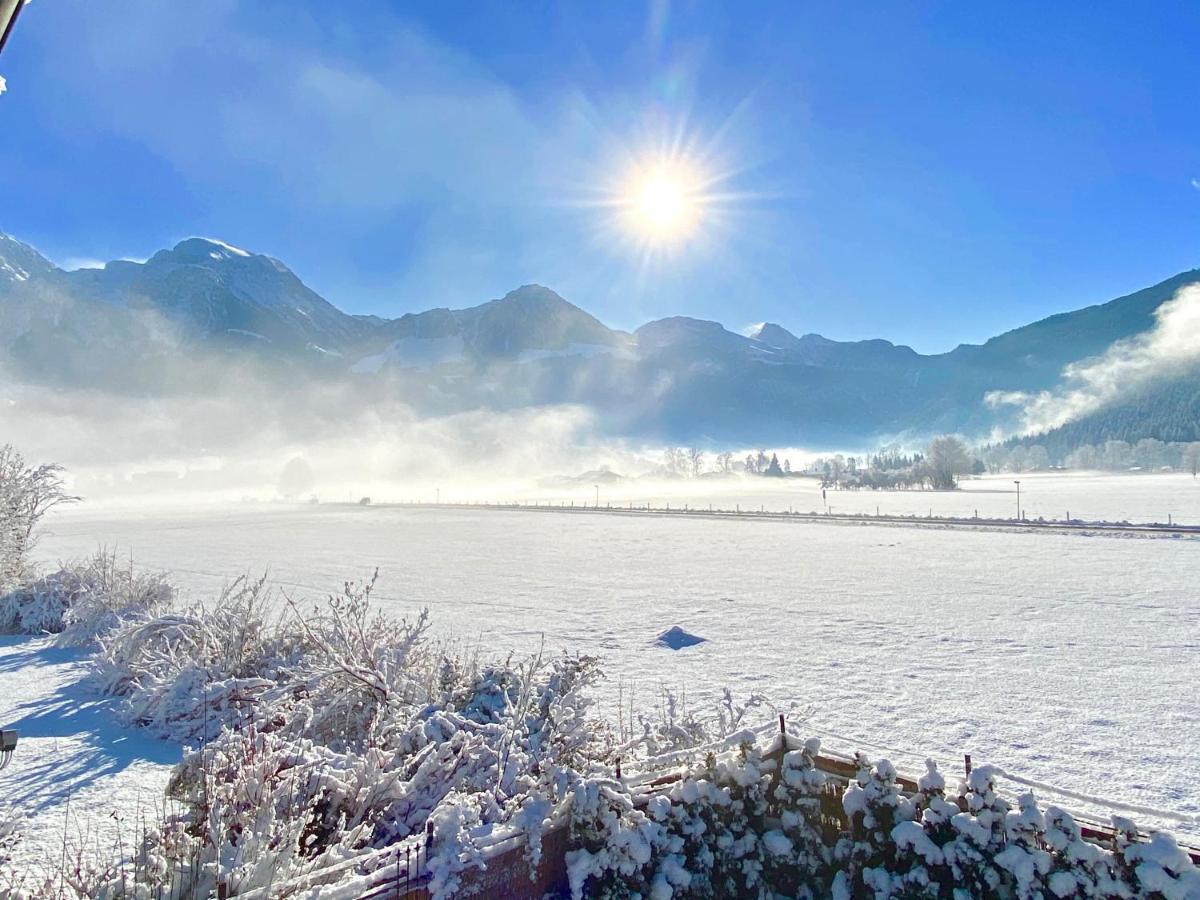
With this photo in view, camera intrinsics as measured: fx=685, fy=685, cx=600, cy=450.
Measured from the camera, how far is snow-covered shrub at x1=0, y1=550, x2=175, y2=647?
1612 cm

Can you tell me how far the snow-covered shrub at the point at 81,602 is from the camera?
16.1m

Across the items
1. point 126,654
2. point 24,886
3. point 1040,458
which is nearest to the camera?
point 24,886

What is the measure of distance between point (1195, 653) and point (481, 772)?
13.7m

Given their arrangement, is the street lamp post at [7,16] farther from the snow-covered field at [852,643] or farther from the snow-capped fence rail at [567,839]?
the snow-covered field at [852,643]

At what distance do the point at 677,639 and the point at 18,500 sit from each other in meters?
22.3

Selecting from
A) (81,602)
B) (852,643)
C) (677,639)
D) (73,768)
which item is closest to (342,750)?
(73,768)

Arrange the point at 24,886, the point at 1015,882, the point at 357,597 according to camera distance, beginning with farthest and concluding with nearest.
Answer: the point at 357,597, the point at 24,886, the point at 1015,882

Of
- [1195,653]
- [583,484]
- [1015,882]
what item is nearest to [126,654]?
[1015,882]

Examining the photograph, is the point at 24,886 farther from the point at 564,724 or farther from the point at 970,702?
the point at 970,702

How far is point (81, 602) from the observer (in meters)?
16.9

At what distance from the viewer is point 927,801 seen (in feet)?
12.9

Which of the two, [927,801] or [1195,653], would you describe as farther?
[1195,653]

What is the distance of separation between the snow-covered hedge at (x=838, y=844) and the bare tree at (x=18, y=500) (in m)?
24.1

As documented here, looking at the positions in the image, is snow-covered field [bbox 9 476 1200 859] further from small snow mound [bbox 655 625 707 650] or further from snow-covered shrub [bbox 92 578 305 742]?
snow-covered shrub [bbox 92 578 305 742]
